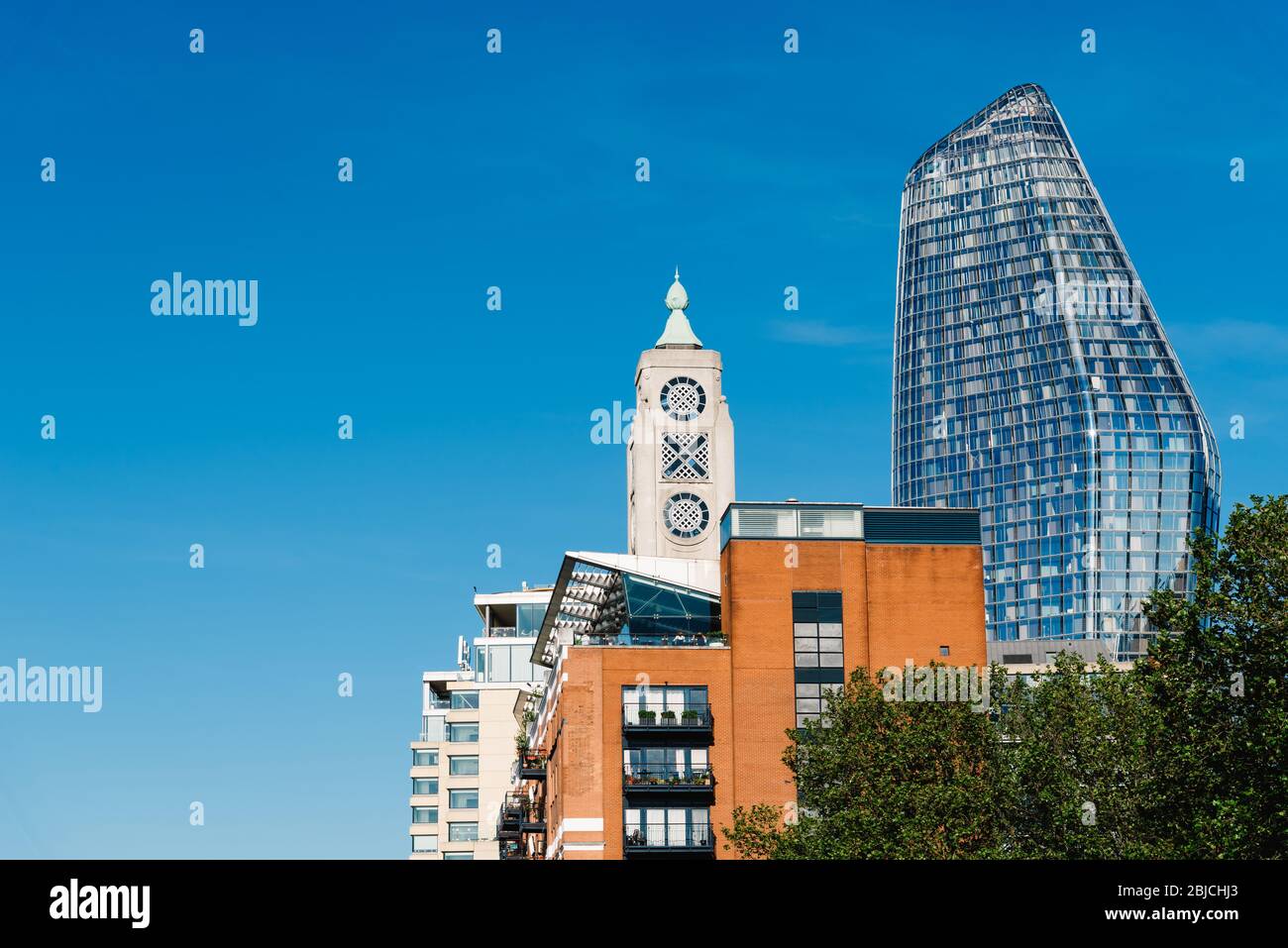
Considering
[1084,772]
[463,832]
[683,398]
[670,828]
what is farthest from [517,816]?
[1084,772]

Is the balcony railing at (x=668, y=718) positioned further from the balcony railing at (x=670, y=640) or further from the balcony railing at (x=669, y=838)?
the balcony railing at (x=669, y=838)

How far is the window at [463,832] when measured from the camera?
148125mm

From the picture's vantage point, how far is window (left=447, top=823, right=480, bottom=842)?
148m

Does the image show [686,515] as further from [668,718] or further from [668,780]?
[668,780]

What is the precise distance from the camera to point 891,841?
7044 cm

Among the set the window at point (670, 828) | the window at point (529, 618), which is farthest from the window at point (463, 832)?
the window at point (670, 828)

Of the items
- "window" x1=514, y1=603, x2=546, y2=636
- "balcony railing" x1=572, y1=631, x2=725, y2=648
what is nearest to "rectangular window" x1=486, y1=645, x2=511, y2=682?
"window" x1=514, y1=603, x2=546, y2=636

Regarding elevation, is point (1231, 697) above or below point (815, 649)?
below

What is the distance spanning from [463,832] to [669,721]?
60.7 metres

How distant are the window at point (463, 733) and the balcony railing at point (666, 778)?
5998 cm

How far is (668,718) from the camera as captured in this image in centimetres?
9356

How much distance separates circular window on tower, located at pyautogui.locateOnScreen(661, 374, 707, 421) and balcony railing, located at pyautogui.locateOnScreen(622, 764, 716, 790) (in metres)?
49.3
